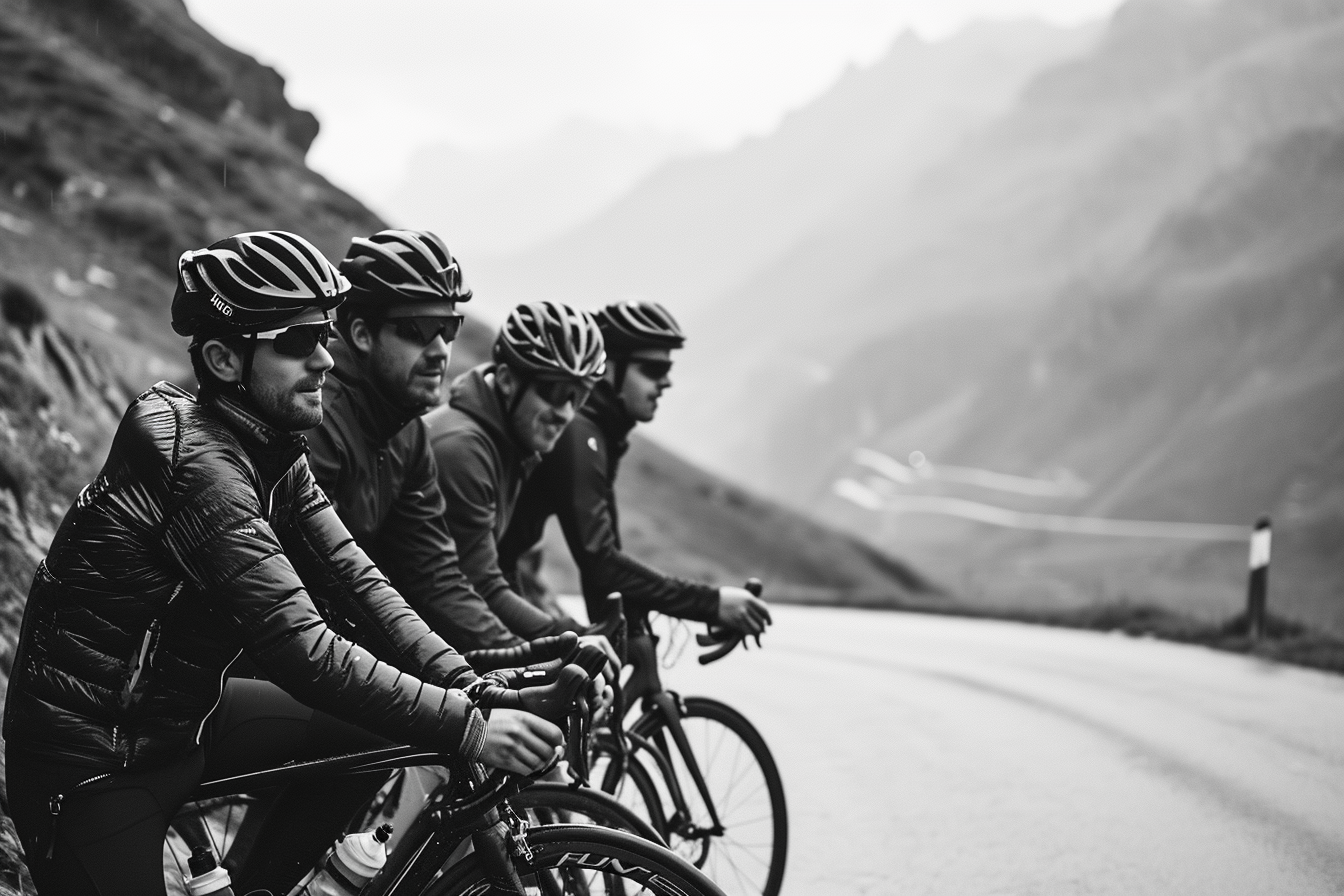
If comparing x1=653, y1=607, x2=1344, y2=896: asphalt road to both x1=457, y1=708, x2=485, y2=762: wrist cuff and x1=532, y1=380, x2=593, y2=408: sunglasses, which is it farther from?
x1=457, y1=708, x2=485, y2=762: wrist cuff

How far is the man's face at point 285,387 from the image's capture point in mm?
2943

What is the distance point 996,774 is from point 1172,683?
11.6ft

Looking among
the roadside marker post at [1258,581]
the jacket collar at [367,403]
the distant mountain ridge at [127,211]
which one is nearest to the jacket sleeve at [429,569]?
the jacket collar at [367,403]

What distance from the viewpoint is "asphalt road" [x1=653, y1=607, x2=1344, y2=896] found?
19.3ft

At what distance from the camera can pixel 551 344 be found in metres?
4.77

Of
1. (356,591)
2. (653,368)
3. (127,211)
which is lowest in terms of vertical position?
(356,591)

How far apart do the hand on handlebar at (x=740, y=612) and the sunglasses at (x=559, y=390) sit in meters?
0.94

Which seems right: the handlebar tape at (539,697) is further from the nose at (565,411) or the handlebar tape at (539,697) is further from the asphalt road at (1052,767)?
the asphalt road at (1052,767)

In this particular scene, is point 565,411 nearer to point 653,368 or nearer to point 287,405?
point 653,368

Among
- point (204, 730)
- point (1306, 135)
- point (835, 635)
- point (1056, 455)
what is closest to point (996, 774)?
point (204, 730)

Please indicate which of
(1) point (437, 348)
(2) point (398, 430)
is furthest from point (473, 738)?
(1) point (437, 348)

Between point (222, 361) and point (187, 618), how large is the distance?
1.95ft

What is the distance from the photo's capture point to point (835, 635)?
1520 cm

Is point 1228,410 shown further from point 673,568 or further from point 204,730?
point 204,730
